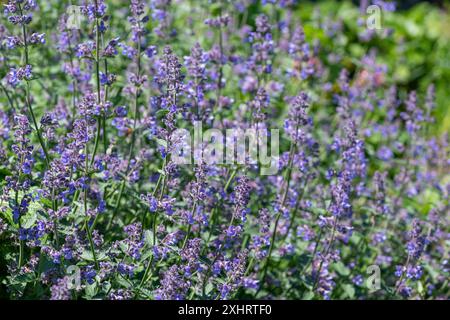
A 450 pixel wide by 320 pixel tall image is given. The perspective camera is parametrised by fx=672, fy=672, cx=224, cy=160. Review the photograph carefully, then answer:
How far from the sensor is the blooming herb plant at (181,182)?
434 cm

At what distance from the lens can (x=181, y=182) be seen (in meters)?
5.44

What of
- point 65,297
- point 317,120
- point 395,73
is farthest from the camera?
point 395,73

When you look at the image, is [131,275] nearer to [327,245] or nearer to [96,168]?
[96,168]

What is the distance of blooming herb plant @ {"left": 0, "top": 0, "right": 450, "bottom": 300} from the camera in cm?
434

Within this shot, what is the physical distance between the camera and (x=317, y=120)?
770 cm

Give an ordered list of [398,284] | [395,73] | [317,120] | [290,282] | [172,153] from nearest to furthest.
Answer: [172,153], [398,284], [290,282], [317,120], [395,73]

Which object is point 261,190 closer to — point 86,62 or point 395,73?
point 86,62

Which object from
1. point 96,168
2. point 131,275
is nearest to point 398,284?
point 131,275

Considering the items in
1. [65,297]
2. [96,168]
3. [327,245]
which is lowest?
[327,245]
